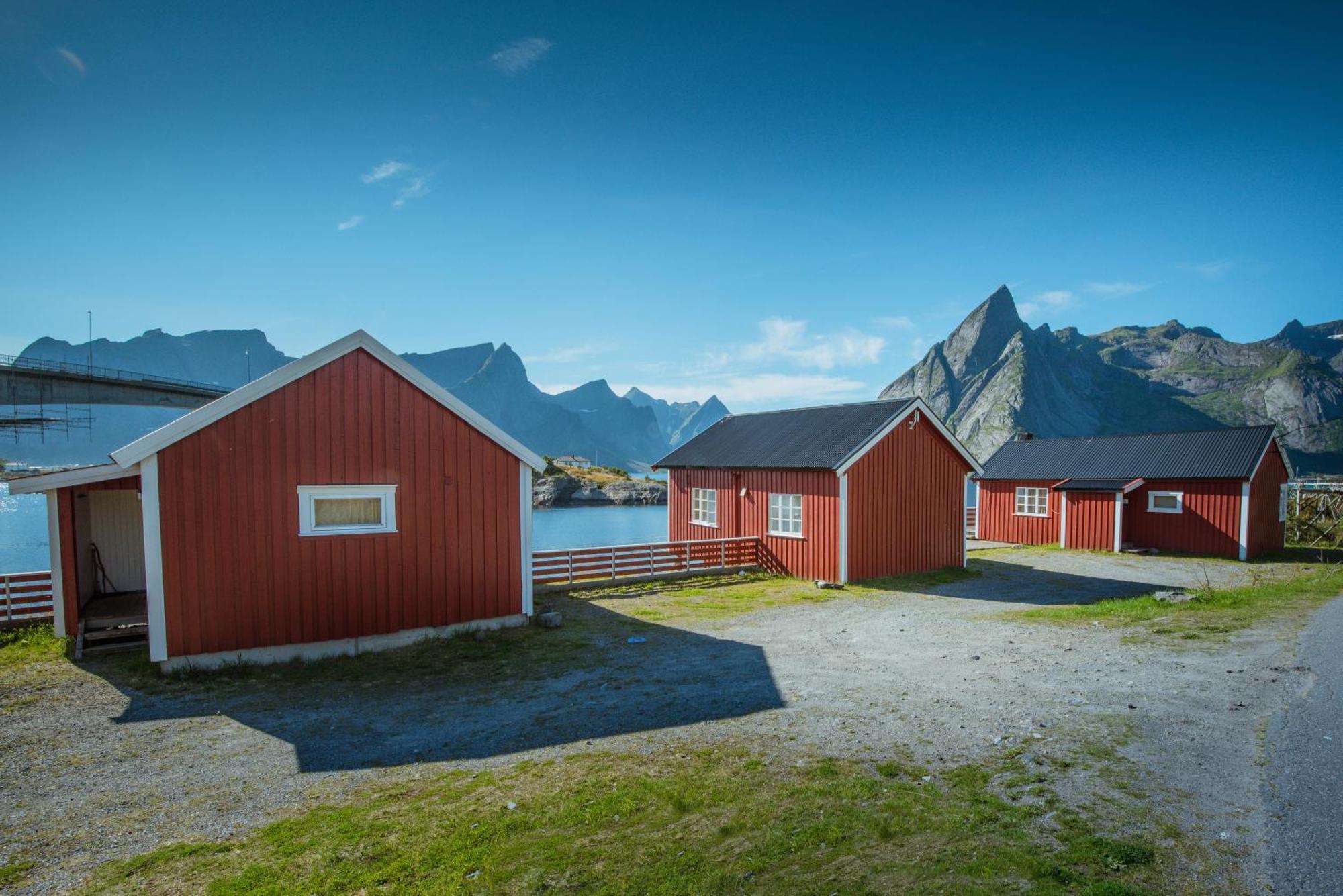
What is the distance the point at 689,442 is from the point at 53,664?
57.9 feet

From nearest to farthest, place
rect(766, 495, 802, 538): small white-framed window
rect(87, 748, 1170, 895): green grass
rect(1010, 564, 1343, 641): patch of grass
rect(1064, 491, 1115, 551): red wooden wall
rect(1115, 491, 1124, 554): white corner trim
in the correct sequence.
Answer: rect(87, 748, 1170, 895): green grass
rect(1010, 564, 1343, 641): patch of grass
rect(766, 495, 802, 538): small white-framed window
rect(1115, 491, 1124, 554): white corner trim
rect(1064, 491, 1115, 551): red wooden wall

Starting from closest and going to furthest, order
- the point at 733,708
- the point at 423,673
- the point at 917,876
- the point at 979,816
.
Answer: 1. the point at 917,876
2. the point at 979,816
3. the point at 733,708
4. the point at 423,673

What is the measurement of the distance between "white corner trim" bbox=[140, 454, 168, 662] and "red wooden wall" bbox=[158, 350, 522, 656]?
8cm

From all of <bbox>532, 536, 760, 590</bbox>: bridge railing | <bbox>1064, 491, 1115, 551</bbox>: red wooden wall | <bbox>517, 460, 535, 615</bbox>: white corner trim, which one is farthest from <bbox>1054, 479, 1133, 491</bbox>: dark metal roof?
<bbox>517, 460, 535, 615</bbox>: white corner trim

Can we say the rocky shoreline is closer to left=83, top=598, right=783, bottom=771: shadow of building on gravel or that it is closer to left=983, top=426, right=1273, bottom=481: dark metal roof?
left=983, top=426, right=1273, bottom=481: dark metal roof

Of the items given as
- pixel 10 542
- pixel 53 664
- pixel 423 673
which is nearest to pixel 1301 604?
pixel 423 673

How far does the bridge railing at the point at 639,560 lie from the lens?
16.1 meters

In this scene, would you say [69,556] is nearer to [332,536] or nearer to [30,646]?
[30,646]

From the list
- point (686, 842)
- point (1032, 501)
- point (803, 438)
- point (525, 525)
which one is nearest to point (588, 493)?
point (1032, 501)

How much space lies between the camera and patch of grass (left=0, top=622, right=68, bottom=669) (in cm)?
988

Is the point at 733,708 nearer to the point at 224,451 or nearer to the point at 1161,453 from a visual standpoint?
the point at 224,451

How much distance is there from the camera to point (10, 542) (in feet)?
113

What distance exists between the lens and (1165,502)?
2345cm

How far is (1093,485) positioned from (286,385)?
1016 inches
